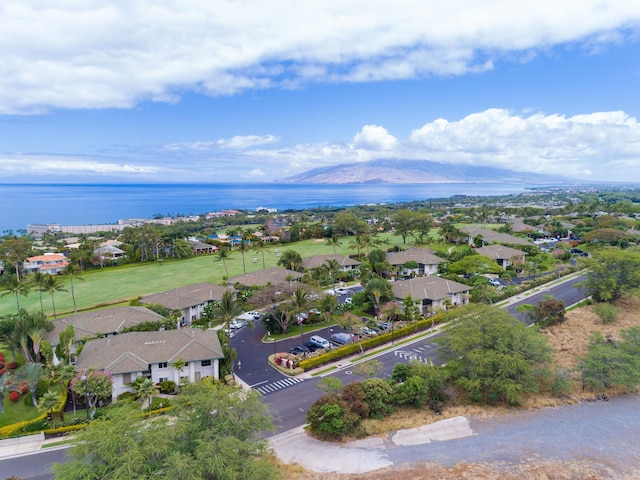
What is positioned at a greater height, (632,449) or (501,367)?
(501,367)

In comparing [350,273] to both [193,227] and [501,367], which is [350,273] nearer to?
[501,367]

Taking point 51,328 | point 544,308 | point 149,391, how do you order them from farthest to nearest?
point 544,308 < point 51,328 < point 149,391

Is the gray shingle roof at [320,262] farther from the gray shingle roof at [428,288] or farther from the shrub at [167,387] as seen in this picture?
the shrub at [167,387]

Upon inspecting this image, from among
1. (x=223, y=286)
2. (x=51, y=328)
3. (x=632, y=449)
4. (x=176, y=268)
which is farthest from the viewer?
(x=176, y=268)

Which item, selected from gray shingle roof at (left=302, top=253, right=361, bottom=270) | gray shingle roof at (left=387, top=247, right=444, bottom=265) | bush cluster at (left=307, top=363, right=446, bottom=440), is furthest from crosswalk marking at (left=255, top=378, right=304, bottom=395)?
gray shingle roof at (left=387, top=247, right=444, bottom=265)

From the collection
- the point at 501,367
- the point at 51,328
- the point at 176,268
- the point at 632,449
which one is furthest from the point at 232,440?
the point at 176,268

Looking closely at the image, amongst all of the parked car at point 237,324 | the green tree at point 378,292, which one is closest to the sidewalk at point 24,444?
the parked car at point 237,324

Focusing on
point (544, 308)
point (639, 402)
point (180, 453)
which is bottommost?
point (639, 402)

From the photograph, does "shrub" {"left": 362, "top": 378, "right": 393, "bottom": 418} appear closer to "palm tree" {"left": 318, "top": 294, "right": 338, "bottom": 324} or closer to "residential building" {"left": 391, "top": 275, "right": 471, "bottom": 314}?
"palm tree" {"left": 318, "top": 294, "right": 338, "bottom": 324}
